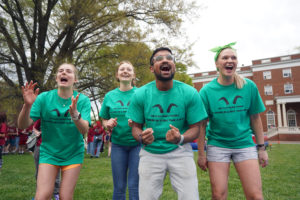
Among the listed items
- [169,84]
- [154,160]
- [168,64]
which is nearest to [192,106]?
[169,84]

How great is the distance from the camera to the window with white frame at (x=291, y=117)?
123ft

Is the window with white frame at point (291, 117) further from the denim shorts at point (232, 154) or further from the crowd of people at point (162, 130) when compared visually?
the denim shorts at point (232, 154)

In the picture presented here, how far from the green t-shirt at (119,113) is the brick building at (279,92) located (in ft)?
124

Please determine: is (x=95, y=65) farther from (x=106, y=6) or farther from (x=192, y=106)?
(x=192, y=106)

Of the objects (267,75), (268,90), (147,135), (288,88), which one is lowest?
(147,135)

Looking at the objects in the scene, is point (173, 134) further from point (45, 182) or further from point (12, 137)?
point (12, 137)

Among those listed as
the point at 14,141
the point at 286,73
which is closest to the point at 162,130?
the point at 14,141

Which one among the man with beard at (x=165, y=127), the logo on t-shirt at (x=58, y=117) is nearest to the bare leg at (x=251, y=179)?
the man with beard at (x=165, y=127)

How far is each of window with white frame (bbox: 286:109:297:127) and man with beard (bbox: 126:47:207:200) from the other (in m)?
41.6

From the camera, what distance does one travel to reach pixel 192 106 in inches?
98.0

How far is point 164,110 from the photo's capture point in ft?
8.07

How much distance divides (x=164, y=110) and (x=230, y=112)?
1014 millimetres

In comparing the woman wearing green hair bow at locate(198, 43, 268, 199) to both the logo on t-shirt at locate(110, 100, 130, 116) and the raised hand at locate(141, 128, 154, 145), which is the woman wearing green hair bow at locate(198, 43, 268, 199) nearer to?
the raised hand at locate(141, 128, 154, 145)

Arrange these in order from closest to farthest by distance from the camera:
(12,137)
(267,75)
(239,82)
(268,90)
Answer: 1. (239,82)
2. (12,137)
3. (268,90)
4. (267,75)
